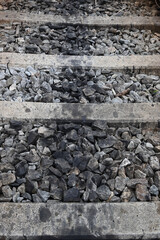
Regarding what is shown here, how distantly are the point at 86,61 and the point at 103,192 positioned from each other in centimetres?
219

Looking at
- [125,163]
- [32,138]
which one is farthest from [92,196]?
[32,138]

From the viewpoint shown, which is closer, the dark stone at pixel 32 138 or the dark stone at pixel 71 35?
the dark stone at pixel 32 138

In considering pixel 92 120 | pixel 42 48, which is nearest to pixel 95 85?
pixel 92 120

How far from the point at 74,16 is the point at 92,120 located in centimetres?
286

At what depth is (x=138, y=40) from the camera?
454 centimetres

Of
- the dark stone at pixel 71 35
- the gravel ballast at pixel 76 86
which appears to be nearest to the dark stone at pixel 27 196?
the gravel ballast at pixel 76 86

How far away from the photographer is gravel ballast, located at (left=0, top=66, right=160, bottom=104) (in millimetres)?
3338

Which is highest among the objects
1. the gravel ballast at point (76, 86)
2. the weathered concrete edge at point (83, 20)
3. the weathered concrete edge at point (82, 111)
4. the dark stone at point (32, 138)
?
the weathered concrete edge at point (83, 20)

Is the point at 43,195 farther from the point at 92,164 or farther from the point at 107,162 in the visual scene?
the point at 107,162

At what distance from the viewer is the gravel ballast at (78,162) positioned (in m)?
2.36

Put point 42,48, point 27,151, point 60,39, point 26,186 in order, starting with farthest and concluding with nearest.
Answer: point 60,39, point 42,48, point 27,151, point 26,186

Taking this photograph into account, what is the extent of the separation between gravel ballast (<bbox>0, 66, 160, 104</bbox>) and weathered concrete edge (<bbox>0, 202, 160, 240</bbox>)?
1.44m

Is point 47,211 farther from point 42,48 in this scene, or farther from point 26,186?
point 42,48

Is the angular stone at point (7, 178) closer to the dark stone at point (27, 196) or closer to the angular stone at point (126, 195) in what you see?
the dark stone at point (27, 196)
